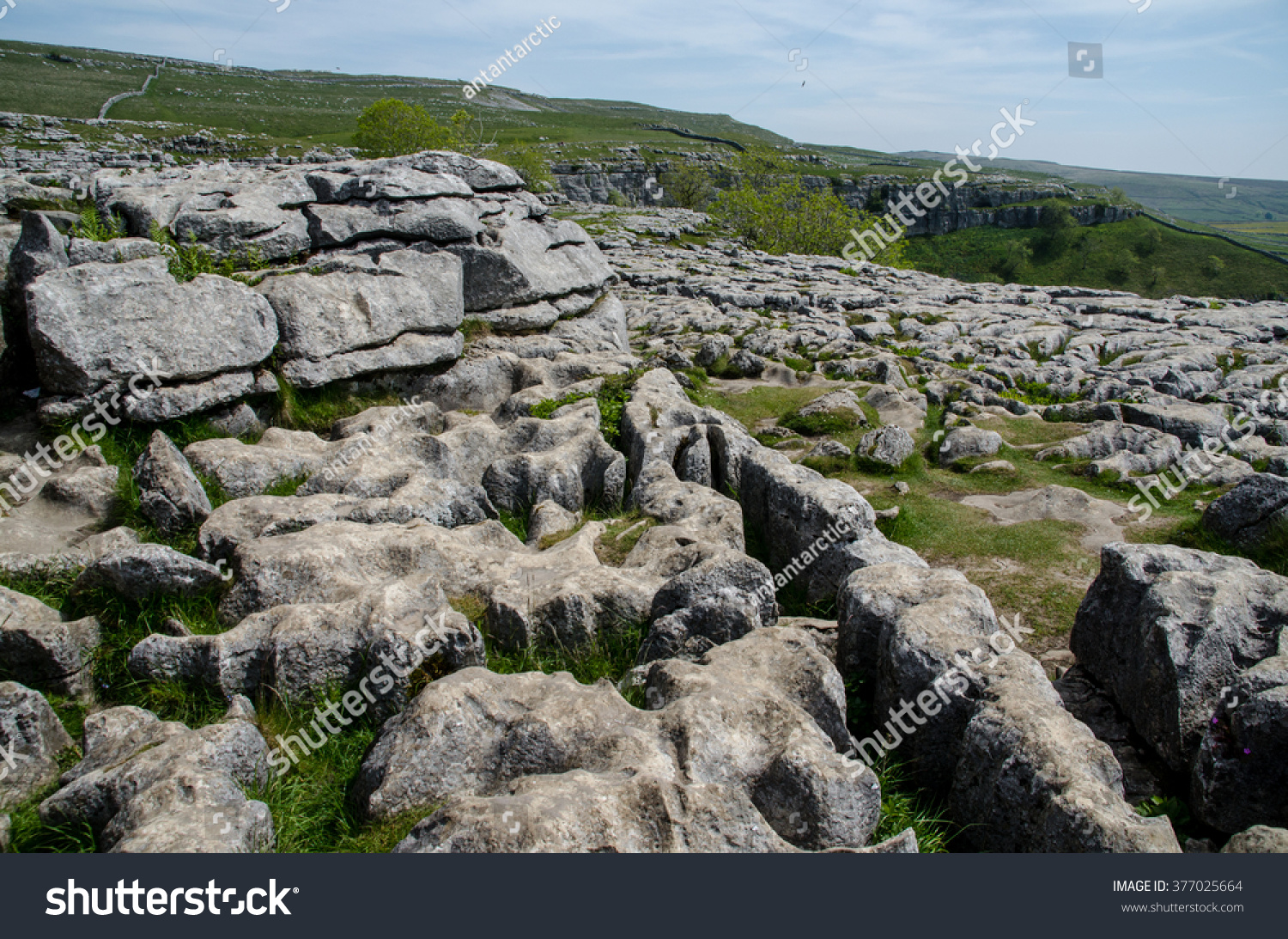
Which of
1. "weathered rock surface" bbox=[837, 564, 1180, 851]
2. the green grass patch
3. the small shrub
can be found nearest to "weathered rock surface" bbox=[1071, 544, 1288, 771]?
"weathered rock surface" bbox=[837, 564, 1180, 851]

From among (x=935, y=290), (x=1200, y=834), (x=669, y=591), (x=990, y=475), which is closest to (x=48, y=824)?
(x=669, y=591)

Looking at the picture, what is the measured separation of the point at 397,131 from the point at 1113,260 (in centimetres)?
15283

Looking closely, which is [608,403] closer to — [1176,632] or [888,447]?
[888,447]

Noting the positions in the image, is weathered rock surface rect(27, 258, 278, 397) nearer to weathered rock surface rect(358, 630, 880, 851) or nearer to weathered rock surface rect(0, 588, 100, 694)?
weathered rock surface rect(0, 588, 100, 694)

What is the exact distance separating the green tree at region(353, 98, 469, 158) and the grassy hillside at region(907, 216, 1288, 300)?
10530cm

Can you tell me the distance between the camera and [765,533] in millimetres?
12727

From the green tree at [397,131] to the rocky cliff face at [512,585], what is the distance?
82530 millimetres

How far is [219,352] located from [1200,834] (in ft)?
52.1

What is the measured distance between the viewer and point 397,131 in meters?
92.9

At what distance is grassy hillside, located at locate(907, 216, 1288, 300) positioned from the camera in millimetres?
146500

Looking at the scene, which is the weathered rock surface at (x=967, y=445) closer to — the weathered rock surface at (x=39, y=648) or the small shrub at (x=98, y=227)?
the weathered rock surface at (x=39, y=648)

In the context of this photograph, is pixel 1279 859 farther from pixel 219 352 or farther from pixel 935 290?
pixel 935 290
